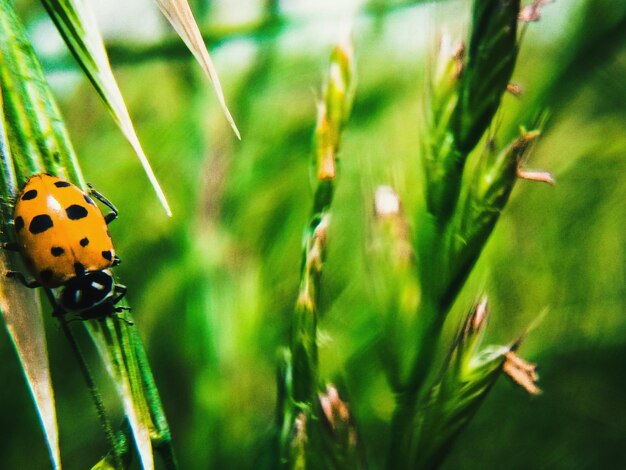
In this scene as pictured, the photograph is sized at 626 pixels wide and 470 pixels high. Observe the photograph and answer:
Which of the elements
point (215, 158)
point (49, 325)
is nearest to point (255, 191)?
point (215, 158)

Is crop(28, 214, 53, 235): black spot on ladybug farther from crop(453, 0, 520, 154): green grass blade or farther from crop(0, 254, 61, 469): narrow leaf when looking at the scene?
crop(453, 0, 520, 154): green grass blade

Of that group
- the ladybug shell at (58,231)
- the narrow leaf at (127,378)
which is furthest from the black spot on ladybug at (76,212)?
the narrow leaf at (127,378)

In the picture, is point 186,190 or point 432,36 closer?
point 432,36

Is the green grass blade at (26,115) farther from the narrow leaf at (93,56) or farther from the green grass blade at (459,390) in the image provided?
the green grass blade at (459,390)

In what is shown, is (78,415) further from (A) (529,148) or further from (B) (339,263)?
(A) (529,148)

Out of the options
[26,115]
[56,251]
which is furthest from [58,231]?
[26,115]

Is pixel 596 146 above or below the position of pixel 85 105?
below
